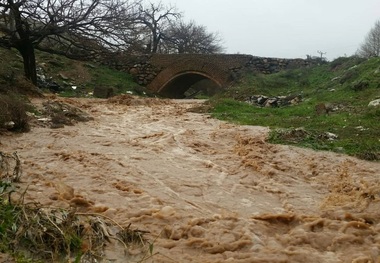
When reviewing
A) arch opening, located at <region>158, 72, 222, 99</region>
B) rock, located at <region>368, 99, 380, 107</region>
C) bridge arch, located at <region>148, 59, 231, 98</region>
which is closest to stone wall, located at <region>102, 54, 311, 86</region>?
bridge arch, located at <region>148, 59, 231, 98</region>

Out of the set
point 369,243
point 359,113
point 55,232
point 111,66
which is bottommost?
point 369,243

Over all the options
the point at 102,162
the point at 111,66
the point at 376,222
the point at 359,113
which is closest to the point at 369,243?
the point at 376,222

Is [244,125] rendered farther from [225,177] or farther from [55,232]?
[55,232]

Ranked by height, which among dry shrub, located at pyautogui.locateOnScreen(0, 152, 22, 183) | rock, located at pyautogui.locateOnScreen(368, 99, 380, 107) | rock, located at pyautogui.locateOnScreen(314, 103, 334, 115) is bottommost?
dry shrub, located at pyautogui.locateOnScreen(0, 152, 22, 183)

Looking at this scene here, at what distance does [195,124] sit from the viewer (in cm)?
1055

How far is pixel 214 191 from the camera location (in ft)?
16.9

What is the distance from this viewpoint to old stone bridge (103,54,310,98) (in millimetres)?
21375

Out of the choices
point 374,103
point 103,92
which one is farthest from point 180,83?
point 374,103

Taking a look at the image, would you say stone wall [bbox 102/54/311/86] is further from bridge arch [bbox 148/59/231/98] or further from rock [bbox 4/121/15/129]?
rock [bbox 4/121/15/129]

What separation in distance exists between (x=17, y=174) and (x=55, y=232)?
1.94 m

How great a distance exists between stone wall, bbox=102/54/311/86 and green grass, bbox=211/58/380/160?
1258 millimetres

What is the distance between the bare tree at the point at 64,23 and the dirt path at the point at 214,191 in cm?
653

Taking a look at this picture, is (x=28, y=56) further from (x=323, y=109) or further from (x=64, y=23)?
(x=323, y=109)

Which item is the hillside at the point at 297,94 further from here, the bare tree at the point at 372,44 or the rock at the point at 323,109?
the bare tree at the point at 372,44
